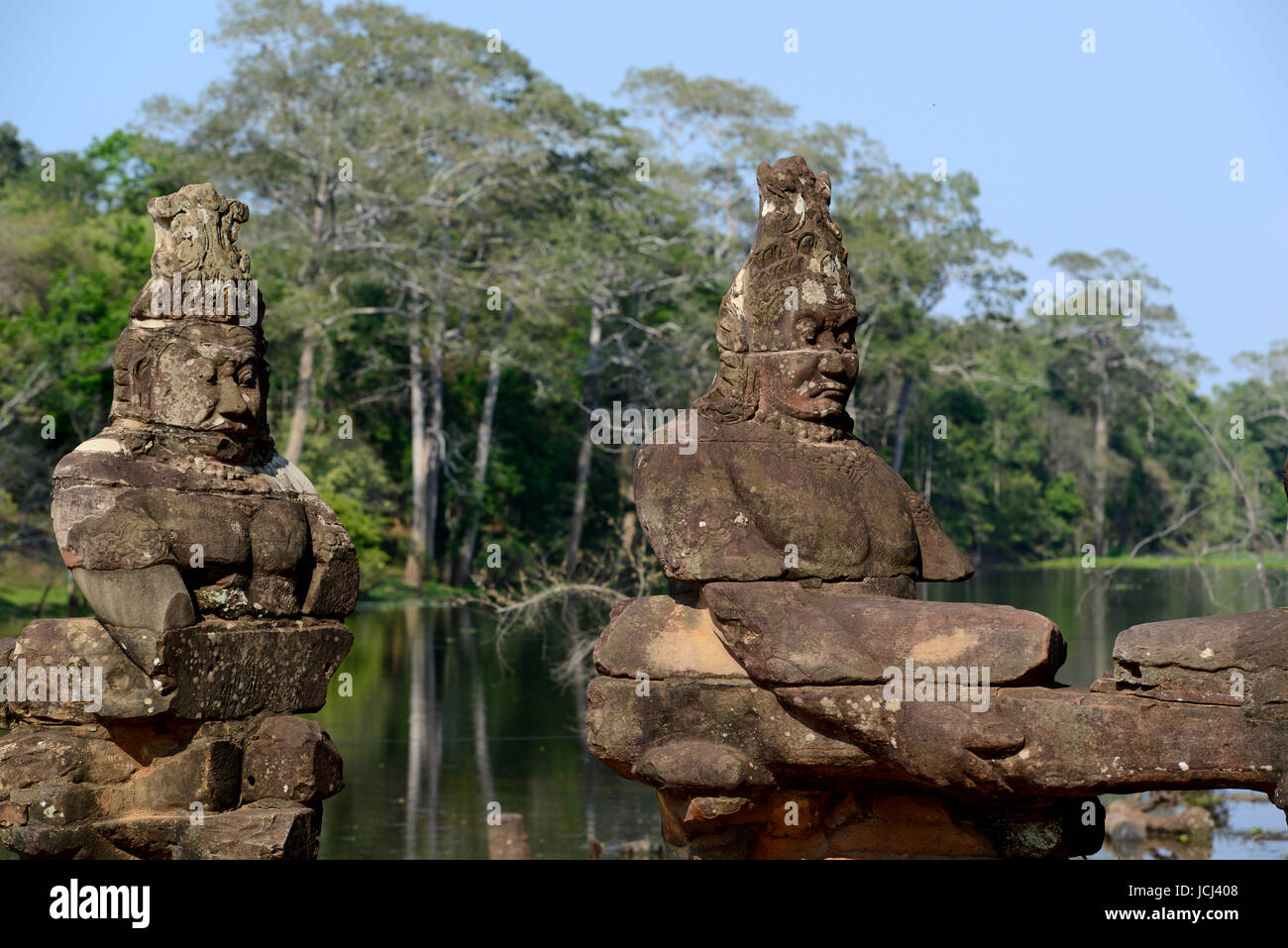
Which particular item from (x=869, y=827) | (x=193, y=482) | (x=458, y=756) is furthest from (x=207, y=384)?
(x=458, y=756)

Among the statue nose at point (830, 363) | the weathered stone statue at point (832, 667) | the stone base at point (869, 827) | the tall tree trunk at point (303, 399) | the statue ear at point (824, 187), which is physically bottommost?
the stone base at point (869, 827)

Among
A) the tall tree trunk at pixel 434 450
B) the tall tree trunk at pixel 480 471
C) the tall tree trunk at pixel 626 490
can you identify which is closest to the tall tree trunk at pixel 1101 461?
the tall tree trunk at pixel 626 490

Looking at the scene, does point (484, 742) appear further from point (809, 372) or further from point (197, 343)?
point (809, 372)

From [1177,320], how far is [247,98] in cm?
2257

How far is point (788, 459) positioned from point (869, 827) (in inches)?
47.5

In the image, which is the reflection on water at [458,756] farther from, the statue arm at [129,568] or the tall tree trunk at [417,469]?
the statue arm at [129,568]

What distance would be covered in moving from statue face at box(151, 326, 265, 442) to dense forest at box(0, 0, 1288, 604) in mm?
18276

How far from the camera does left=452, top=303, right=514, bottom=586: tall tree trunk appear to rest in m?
29.2

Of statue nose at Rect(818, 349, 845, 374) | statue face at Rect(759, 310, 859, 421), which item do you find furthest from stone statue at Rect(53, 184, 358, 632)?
statue nose at Rect(818, 349, 845, 374)

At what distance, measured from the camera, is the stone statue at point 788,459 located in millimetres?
5027

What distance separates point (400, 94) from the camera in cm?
2869

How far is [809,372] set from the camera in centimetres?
523

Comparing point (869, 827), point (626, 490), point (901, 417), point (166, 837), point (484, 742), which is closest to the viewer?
point (869, 827)

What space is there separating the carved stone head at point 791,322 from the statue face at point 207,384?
1756mm
